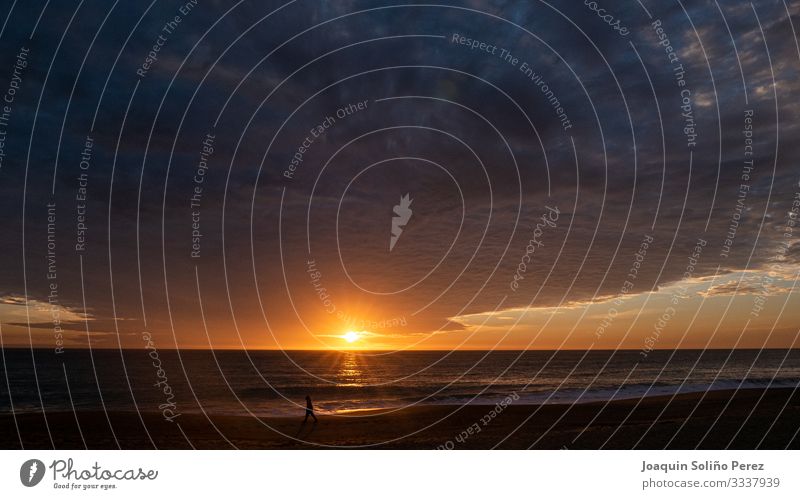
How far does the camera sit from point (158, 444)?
27.9 m

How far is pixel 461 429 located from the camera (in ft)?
109

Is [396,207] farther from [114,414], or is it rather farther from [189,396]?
[189,396]

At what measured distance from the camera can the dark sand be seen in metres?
27.9
